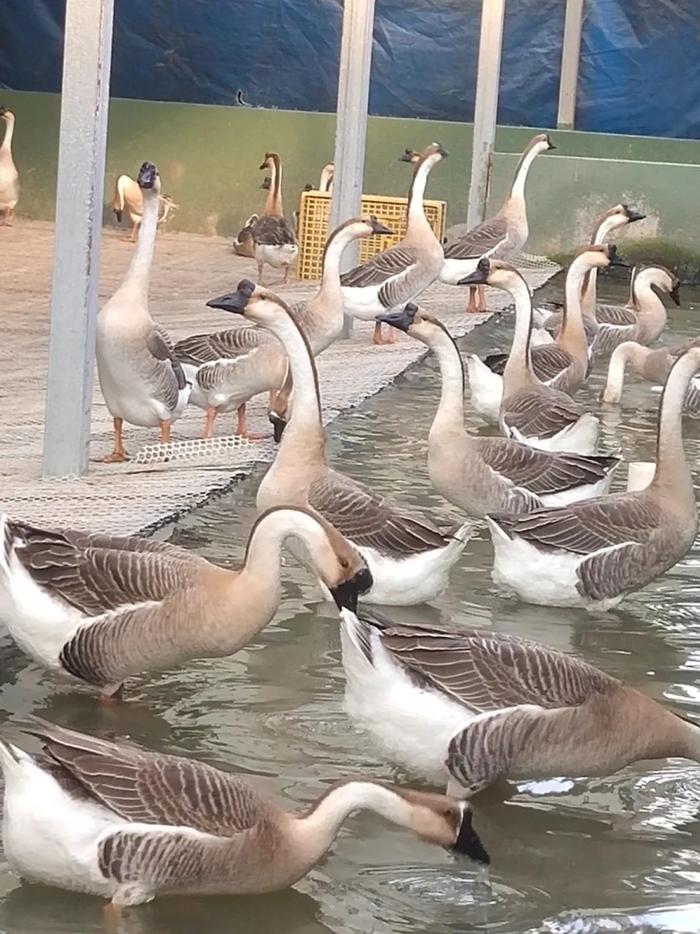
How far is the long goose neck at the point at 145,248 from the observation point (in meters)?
7.59

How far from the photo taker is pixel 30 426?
8.13 metres

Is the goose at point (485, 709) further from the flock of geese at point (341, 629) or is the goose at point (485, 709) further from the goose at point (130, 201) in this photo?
the goose at point (130, 201)

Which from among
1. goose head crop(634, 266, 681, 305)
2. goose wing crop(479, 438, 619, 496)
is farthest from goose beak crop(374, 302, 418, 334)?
goose head crop(634, 266, 681, 305)

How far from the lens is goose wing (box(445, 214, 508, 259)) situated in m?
14.0

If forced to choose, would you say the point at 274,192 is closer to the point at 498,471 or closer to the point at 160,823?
the point at 498,471

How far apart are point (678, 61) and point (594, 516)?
15.2 m

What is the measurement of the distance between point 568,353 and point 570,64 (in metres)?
11.0

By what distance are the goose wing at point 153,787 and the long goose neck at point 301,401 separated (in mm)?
2583

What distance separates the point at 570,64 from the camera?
20.3 m

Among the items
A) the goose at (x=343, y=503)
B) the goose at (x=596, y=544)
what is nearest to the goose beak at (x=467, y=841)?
the goose at (x=343, y=503)

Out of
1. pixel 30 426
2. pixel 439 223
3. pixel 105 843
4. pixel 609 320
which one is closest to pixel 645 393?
pixel 609 320

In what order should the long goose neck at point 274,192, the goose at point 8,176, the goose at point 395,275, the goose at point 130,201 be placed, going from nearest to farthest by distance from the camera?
1. the goose at point 395,275
2. the long goose neck at point 274,192
3. the goose at point 8,176
4. the goose at point 130,201

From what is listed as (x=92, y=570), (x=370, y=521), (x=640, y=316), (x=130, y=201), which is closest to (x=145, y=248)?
(x=370, y=521)

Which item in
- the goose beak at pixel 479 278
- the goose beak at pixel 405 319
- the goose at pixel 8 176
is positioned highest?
the goose at pixel 8 176
